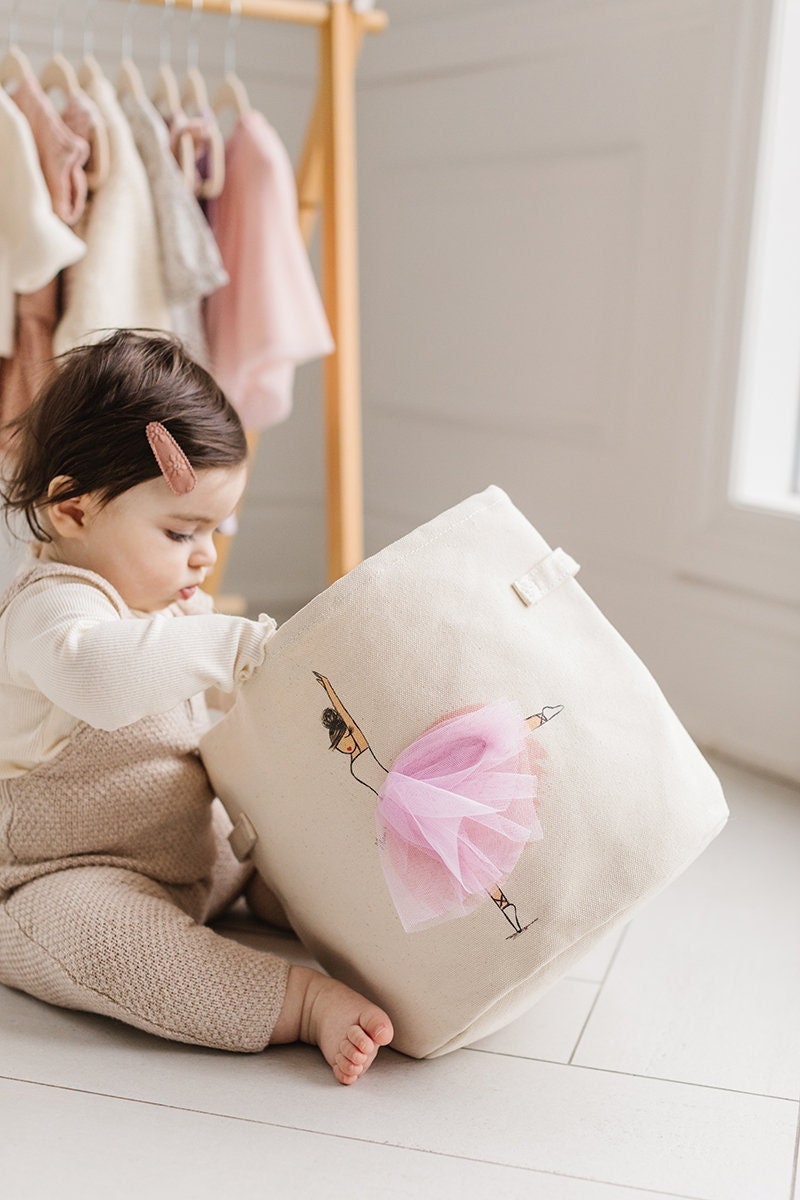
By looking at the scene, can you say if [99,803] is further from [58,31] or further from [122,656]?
[58,31]

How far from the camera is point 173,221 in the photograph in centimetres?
142


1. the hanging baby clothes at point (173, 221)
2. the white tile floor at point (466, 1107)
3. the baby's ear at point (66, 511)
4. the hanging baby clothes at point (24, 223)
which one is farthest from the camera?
the hanging baby clothes at point (173, 221)

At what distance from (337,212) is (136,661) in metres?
0.85

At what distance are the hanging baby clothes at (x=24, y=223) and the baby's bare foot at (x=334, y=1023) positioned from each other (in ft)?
2.67

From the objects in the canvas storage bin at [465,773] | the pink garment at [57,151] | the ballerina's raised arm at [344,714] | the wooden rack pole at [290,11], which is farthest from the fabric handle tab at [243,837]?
the wooden rack pole at [290,11]

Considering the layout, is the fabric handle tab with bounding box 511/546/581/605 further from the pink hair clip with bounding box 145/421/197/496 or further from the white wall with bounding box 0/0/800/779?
the white wall with bounding box 0/0/800/779

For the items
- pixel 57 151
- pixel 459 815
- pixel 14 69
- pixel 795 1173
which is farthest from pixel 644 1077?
Result: pixel 14 69

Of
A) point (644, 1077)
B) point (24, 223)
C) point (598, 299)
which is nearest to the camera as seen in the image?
point (644, 1077)

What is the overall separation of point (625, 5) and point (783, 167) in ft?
1.15

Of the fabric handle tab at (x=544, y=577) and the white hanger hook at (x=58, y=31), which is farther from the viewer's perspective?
the white hanger hook at (x=58, y=31)

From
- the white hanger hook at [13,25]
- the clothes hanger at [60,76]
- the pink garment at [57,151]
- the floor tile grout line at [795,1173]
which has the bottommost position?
the floor tile grout line at [795,1173]

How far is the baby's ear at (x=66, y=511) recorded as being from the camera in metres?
0.98

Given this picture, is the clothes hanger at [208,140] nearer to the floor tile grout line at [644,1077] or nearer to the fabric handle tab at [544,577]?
the fabric handle tab at [544,577]

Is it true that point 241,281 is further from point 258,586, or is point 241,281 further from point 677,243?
point 258,586
